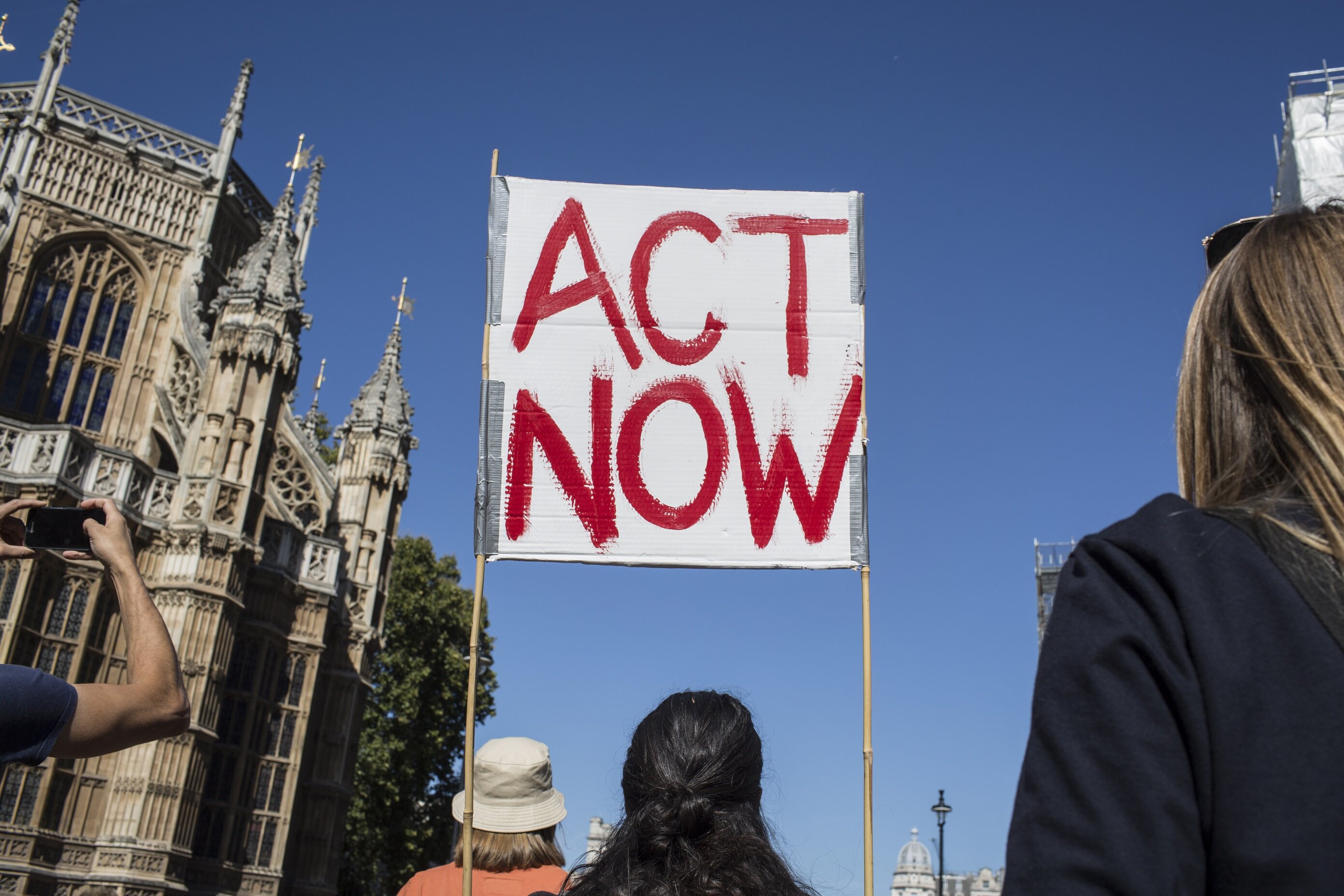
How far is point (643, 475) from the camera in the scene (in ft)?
16.7

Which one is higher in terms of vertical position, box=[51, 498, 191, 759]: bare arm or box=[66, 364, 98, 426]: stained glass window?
box=[66, 364, 98, 426]: stained glass window

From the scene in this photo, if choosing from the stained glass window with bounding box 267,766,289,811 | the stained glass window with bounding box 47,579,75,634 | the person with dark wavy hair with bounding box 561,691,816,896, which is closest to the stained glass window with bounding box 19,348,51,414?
the stained glass window with bounding box 47,579,75,634

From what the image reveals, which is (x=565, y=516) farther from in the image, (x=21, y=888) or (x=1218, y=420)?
(x=21, y=888)

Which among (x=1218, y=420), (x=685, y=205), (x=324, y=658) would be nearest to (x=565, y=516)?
(x=685, y=205)

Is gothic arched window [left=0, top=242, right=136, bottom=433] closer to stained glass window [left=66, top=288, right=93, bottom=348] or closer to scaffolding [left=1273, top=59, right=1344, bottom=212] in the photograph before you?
stained glass window [left=66, top=288, right=93, bottom=348]

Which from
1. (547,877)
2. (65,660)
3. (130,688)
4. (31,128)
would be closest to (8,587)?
(65,660)

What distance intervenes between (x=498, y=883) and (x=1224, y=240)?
285 cm

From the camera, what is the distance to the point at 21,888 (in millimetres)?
16031

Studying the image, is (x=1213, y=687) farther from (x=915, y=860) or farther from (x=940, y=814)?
(x=915, y=860)

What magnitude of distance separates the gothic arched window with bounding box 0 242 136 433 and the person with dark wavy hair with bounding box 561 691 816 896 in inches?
878

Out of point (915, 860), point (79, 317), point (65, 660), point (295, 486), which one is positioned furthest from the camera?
point (915, 860)

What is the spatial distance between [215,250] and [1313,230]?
26191mm

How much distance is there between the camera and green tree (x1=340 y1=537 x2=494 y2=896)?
101ft

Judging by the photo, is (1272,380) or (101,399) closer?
(1272,380)
